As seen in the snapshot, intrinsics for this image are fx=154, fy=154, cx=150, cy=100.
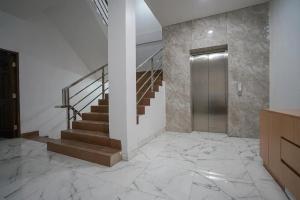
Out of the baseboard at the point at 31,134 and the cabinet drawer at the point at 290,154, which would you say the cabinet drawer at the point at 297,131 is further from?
the baseboard at the point at 31,134

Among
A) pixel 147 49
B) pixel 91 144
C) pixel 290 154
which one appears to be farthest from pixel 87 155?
pixel 147 49

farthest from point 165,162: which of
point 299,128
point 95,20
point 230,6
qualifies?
point 95,20

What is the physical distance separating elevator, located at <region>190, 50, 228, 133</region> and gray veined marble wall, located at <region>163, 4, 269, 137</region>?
8.4 inches

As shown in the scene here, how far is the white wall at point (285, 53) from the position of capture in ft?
7.22

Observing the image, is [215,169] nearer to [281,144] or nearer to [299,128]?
[281,144]

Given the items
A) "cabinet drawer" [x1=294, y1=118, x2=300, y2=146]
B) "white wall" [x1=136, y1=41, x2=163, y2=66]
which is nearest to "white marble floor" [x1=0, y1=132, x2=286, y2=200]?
"cabinet drawer" [x1=294, y1=118, x2=300, y2=146]

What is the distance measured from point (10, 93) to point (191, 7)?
4.65 metres

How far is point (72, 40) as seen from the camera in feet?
15.7

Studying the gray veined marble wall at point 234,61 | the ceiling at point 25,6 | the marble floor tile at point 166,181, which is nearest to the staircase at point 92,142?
the marble floor tile at point 166,181

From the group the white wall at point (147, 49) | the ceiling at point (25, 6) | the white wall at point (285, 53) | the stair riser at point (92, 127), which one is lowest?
the stair riser at point (92, 127)

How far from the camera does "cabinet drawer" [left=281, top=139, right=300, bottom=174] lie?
1.22 m

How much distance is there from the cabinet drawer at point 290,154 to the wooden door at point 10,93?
4.97 m

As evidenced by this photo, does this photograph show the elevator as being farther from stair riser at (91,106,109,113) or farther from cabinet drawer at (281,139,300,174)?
cabinet drawer at (281,139,300,174)

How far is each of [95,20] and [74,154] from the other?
3533 millimetres
